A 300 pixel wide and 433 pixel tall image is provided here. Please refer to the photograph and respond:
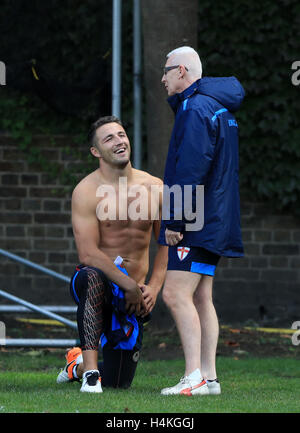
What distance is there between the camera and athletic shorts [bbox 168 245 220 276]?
5.20 meters

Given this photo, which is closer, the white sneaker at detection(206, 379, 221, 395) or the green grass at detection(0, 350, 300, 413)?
the green grass at detection(0, 350, 300, 413)

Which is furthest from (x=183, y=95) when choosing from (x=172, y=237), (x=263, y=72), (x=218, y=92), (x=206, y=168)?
(x=263, y=72)

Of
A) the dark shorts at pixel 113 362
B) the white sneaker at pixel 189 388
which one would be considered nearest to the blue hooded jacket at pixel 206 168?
the dark shorts at pixel 113 362

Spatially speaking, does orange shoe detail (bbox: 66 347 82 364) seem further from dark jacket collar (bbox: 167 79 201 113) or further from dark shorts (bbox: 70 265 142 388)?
dark jacket collar (bbox: 167 79 201 113)

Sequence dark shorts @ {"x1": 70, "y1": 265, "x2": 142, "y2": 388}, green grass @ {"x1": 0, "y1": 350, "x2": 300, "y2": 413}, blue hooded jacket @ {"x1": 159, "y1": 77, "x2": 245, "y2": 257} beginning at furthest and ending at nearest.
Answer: dark shorts @ {"x1": 70, "y1": 265, "x2": 142, "y2": 388} < blue hooded jacket @ {"x1": 159, "y1": 77, "x2": 245, "y2": 257} < green grass @ {"x1": 0, "y1": 350, "x2": 300, "y2": 413}

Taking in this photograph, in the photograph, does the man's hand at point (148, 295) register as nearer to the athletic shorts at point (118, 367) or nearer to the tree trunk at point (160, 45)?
the athletic shorts at point (118, 367)

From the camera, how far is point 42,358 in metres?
7.73

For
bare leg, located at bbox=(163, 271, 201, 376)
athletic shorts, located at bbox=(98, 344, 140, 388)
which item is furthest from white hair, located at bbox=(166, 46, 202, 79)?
athletic shorts, located at bbox=(98, 344, 140, 388)

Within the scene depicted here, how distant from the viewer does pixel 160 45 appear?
865 centimetres

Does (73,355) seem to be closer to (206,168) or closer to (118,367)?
(118,367)

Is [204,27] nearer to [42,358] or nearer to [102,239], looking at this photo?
[42,358]

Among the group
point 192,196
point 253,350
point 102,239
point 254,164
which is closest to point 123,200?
point 102,239

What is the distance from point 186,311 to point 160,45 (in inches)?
161

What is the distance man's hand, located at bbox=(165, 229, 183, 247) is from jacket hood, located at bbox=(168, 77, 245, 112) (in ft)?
2.51
